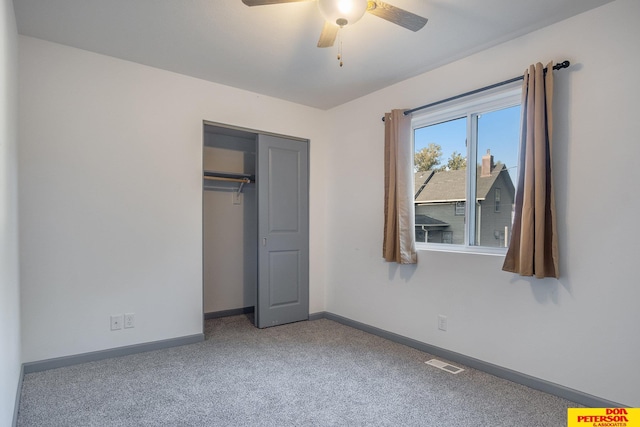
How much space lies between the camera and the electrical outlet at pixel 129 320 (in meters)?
3.07

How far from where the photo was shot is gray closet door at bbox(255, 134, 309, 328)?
3936 mm

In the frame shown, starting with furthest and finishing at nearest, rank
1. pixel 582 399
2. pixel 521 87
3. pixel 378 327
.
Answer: pixel 378 327 → pixel 521 87 → pixel 582 399

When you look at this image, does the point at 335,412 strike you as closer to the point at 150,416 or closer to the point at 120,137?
the point at 150,416

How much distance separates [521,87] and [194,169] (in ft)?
9.38

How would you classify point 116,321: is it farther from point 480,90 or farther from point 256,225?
point 480,90

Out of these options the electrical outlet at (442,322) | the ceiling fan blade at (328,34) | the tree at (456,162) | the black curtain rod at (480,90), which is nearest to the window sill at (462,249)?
the electrical outlet at (442,322)

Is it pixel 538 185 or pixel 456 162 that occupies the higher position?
pixel 456 162

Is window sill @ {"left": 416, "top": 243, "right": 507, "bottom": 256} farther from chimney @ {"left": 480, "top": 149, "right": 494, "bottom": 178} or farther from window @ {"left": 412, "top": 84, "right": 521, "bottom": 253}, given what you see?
chimney @ {"left": 480, "top": 149, "right": 494, "bottom": 178}

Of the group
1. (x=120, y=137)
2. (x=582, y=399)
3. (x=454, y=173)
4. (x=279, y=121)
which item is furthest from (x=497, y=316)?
(x=120, y=137)

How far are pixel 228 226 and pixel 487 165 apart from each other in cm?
297

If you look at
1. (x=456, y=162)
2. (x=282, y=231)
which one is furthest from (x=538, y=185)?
(x=282, y=231)

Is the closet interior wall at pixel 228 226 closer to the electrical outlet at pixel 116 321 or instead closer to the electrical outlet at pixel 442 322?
the electrical outlet at pixel 116 321

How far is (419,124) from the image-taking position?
3.44 metres

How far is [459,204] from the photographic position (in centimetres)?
313
